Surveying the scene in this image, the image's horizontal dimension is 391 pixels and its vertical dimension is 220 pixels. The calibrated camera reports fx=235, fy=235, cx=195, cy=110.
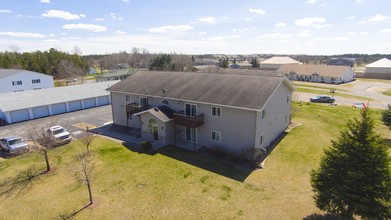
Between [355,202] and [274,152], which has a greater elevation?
[355,202]

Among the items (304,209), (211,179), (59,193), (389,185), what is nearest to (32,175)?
(59,193)

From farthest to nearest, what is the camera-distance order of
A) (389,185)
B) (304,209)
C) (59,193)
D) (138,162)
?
(138,162)
(59,193)
(304,209)
(389,185)

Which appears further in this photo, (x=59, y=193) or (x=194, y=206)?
(x=59, y=193)

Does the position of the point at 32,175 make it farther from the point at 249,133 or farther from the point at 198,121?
the point at 249,133

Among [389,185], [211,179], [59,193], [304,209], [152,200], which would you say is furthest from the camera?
[211,179]

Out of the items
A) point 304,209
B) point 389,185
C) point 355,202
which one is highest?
point 389,185

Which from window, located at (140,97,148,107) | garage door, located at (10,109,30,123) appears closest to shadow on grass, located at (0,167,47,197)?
window, located at (140,97,148,107)

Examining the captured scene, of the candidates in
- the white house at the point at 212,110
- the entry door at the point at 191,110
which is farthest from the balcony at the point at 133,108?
the entry door at the point at 191,110
